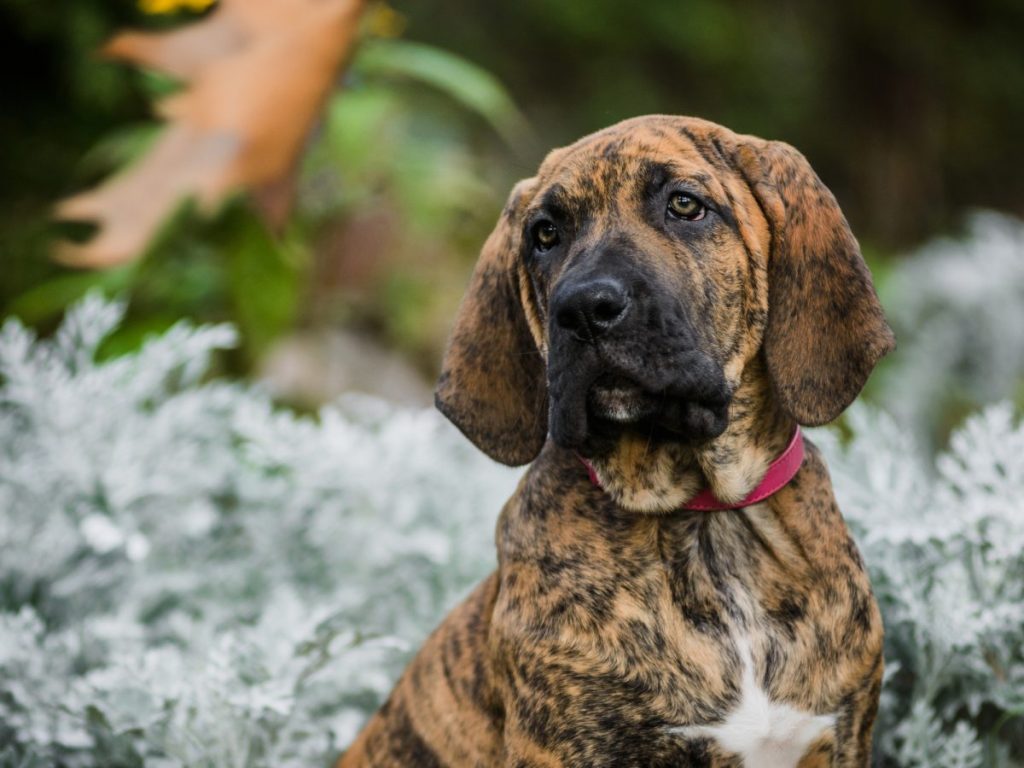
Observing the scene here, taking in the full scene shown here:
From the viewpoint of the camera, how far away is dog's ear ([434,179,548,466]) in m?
2.76

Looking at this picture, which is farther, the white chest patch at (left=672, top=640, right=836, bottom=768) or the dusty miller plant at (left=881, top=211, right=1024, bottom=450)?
the dusty miller plant at (left=881, top=211, right=1024, bottom=450)

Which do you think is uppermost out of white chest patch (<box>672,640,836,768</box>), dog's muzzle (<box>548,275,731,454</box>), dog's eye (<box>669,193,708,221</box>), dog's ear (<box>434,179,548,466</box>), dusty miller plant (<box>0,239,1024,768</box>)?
dog's eye (<box>669,193,708,221</box>)

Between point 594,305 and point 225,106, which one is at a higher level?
point 594,305

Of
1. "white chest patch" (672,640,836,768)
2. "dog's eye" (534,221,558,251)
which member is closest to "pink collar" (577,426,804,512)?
"white chest patch" (672,640,836,768)

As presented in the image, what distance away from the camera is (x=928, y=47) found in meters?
11.7

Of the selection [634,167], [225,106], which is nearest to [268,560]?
[225,106]

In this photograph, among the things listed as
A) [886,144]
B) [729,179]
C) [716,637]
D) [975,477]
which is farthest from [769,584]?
[886,144]

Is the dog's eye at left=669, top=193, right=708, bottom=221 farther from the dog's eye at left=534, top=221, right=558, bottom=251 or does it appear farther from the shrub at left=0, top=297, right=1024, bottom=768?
the shrub at left=0, top=297, right=1024, bottom=768

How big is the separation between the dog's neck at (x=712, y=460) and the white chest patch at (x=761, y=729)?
0.36 meters

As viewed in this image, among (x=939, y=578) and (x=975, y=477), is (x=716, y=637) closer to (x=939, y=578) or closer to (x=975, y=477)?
(x=939, y=578)

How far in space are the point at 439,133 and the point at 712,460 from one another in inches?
260

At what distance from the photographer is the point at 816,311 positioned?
8.18ft

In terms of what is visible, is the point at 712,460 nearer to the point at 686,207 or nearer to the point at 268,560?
the point at 686,207

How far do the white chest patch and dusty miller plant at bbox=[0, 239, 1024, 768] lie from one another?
2.50 feet
